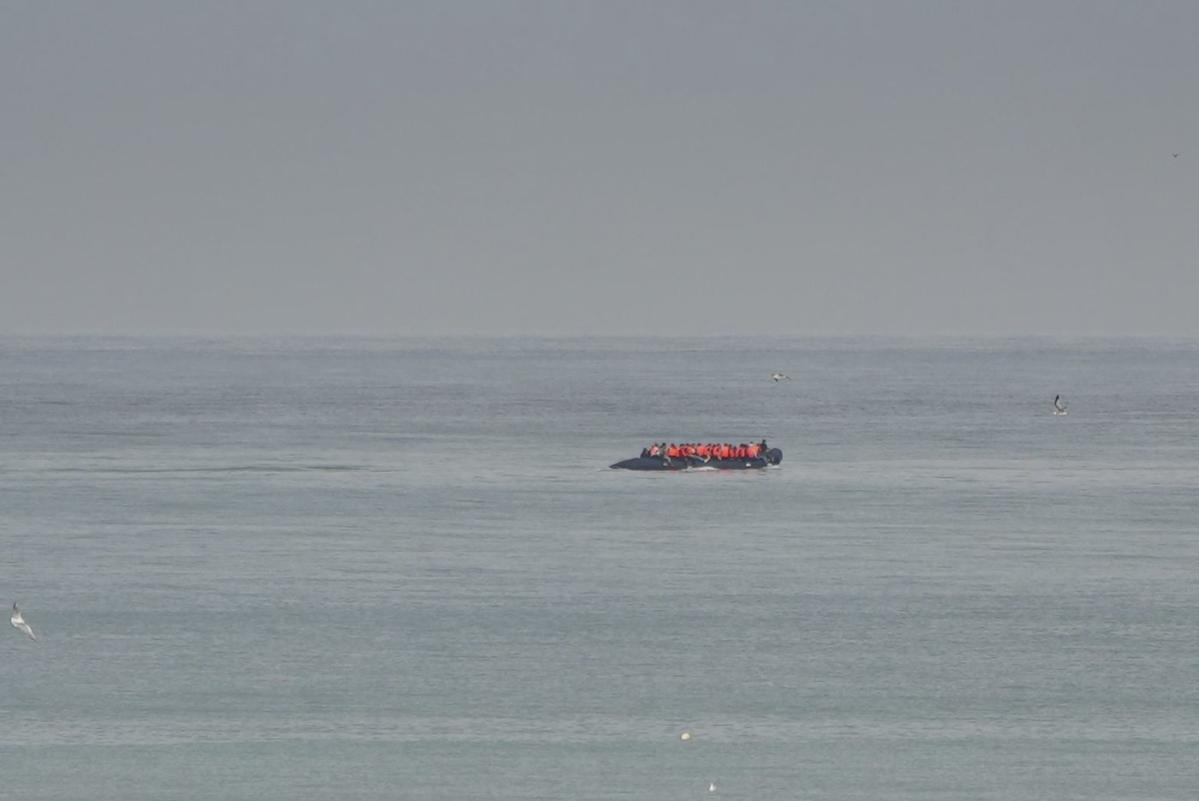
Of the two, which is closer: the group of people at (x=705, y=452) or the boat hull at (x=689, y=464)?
the boat hull at (x=689, y=464)

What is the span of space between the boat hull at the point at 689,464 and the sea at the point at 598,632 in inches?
25.1

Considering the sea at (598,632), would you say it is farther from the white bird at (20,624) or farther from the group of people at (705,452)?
the group of people at (705,452)

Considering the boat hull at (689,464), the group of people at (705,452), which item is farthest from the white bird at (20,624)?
the group of people at (705,452)

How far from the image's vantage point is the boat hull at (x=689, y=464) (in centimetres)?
10381

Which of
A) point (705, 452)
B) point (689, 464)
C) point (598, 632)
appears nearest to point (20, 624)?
point (598, 632)

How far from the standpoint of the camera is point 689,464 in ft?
342

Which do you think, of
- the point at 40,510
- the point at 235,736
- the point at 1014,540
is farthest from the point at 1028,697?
the point at 40,510

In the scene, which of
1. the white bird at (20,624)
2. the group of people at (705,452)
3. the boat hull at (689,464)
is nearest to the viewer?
the white bird at (20,624)

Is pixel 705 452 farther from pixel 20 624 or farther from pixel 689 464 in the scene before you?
pixel 20 624

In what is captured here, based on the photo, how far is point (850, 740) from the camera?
4328 centimetres

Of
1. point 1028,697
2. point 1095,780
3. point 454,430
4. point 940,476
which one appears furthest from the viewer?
point 454,430

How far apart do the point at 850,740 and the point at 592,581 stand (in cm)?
2103

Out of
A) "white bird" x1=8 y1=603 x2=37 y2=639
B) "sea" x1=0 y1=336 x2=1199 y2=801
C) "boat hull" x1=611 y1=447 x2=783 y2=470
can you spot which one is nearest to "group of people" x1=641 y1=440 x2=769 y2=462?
"boat hull" x1=611 y1=447 x2=783 y2=470

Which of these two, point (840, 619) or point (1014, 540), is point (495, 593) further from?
point (1014, 540)
